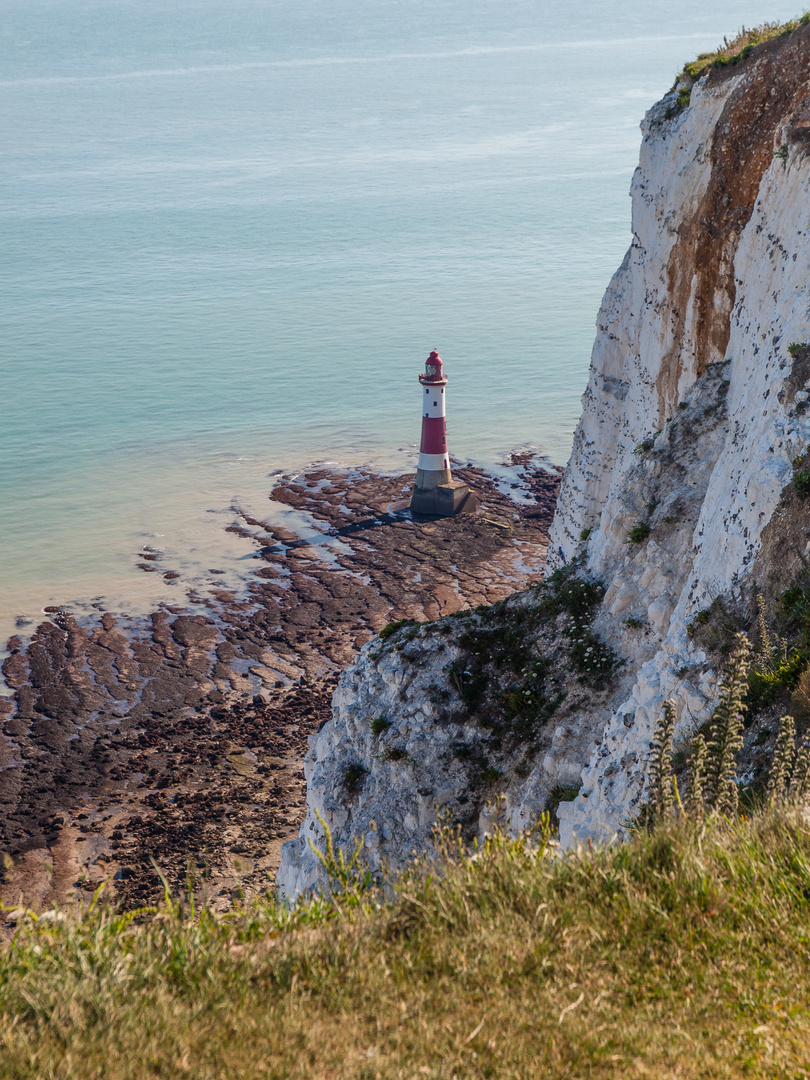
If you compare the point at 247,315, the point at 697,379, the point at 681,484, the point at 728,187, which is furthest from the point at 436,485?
the point at 247,315

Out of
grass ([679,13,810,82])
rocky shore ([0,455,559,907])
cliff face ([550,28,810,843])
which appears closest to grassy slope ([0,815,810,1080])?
cliff face ([550,28,810,843])

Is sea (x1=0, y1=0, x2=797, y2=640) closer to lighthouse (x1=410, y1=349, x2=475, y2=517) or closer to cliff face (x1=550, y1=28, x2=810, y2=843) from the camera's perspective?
lighthouse (x1=410, y1=349, x2=475, y2=517)

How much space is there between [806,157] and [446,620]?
869 centimetres

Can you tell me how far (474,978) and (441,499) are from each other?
34.4m

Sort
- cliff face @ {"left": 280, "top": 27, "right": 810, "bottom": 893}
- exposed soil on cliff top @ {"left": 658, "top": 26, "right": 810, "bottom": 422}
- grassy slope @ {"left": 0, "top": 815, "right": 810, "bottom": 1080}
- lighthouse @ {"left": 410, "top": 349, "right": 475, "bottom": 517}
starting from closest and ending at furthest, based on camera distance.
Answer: grassy slope @ {"left": 0, "top": 815, "right": 810, "bottom": 1080} < cliff face @ {"left": 280, "top": 27, "right": 810, "bottom": 893} < exposed soil on cliff top @ {"left": 658, "top": 26, "right": 810, "bottom": 422} < lighthouse @ {"left": 410, "top": 349, "right": 475, "bottom": 517}

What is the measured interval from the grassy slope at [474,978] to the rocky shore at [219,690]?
850cm

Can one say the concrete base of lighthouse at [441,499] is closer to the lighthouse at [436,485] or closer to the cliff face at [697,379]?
the lighthouse at [436,485]

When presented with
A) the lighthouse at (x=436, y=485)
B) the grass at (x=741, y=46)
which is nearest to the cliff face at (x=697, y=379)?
the grass at (x=741, y=46)

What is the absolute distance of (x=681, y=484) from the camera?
580 inches

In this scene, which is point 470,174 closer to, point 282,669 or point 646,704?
point 282,669

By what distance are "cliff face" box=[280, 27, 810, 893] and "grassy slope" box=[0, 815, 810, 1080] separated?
10.4 ft

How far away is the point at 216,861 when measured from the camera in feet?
66.0

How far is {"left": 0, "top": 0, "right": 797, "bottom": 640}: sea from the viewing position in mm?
41750

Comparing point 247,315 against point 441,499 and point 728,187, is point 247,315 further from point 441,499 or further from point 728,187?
point 728,187
